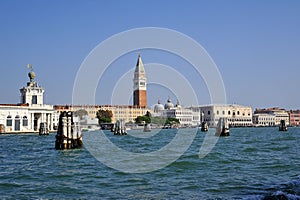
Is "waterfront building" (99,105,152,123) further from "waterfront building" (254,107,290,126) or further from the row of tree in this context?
"waterfront building" (254,107,290,126)

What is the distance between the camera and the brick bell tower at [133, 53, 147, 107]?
436ft

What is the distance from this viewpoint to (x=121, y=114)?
12181cm

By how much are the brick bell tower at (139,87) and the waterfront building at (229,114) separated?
18249 millimetres

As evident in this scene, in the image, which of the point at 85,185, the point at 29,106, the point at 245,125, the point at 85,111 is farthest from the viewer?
the point at 245,125

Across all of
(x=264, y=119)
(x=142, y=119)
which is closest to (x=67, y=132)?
(x=142, y=119)

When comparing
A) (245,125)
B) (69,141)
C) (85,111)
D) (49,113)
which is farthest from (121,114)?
(69,141)

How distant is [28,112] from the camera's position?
67812 millimetres

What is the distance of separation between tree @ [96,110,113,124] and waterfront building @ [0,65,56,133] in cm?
2572

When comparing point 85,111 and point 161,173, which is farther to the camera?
point 85,111

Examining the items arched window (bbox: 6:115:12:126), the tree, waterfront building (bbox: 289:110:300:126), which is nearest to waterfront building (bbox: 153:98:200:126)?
the tree

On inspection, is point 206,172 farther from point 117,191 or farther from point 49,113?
point 49,113

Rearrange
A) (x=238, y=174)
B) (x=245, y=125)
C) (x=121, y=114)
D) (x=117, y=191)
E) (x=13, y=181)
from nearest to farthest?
1. (x=117, y=191)
2. (x=13, y=181)
3. (x=238, y=174)
4. (x=121, y=114)
5. (x=245, y=125)

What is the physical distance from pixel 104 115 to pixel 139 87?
30111 millimetres

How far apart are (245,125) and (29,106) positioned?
271 feet
